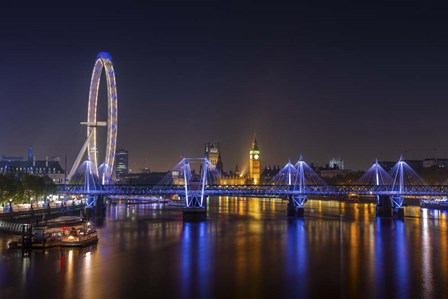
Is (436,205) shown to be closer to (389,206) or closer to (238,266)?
(389,206)

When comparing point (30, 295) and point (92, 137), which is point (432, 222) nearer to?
point (92, 137)

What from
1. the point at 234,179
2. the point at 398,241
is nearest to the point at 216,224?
the point at 398,241

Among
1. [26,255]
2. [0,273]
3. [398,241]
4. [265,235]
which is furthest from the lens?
[265,235]

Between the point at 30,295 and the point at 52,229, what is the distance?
13.5 m

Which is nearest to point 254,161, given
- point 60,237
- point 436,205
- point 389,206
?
point 436,205

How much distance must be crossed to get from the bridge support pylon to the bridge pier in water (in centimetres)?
892

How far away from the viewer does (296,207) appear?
6225cm

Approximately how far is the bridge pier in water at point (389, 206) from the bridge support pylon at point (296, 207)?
351 inches

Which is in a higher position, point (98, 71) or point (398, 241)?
point (98, 71)

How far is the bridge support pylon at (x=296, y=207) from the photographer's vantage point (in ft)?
202

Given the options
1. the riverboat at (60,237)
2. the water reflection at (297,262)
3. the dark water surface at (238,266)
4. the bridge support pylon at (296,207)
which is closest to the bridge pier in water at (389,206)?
the bridge support pylon at (296,207)

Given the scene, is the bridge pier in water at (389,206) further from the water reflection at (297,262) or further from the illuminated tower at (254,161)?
the illuminated tower at (254,161)

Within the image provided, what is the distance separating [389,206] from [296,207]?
1080 centimetres

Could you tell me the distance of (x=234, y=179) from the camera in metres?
185
